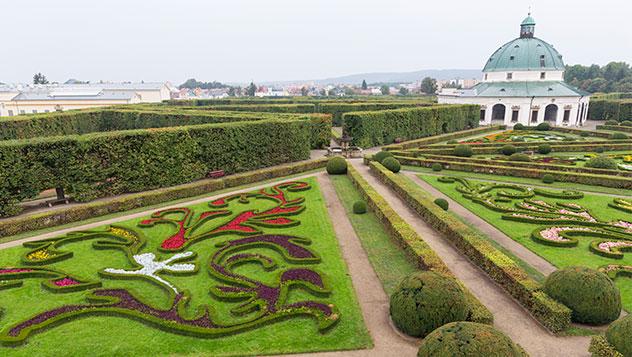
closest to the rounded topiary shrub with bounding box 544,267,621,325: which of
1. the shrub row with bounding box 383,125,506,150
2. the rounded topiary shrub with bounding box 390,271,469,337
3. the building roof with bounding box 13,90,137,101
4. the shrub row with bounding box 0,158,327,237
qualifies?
the rounded topiary shrub with bounding box 390,271,469,337

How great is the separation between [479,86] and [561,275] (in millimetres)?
73741

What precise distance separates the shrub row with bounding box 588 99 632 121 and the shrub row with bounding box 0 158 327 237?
70724 mm

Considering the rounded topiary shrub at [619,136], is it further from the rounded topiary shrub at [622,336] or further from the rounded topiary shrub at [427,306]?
the rounded topiary shrub at [427,306]

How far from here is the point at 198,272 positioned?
14938 mm

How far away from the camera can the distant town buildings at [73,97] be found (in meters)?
93.9

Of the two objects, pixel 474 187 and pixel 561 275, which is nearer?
pixel 561 275

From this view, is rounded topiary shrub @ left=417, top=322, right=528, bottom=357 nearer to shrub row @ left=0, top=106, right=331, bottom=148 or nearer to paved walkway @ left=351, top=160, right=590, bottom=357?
paved walkway @ left=351, top=160, right=590, bottom=357

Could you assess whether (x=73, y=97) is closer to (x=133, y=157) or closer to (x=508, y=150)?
(x=133, y=157)

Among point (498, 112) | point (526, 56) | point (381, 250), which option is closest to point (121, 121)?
point (381, 250)

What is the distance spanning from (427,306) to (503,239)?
370 inches

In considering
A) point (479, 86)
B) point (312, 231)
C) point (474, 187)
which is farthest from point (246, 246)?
point (479, 86)

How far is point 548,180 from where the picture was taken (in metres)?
27.7

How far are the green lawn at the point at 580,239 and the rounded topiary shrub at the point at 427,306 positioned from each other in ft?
20.3

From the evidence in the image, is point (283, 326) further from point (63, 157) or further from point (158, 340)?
point (63, 157)
